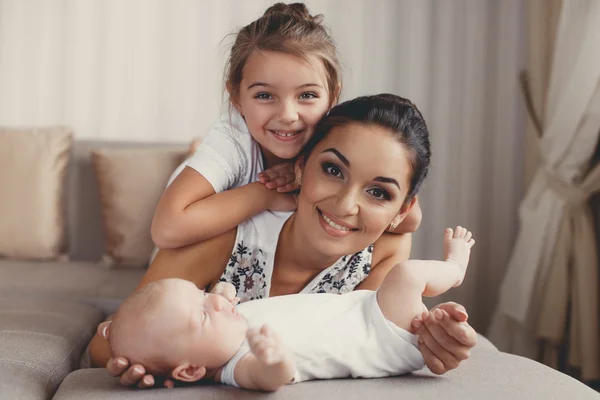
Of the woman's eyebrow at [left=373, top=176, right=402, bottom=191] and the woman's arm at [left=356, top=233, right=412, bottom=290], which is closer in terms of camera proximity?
the woman's eyebrow at [left=373, top=176, right=402, bottom=191]

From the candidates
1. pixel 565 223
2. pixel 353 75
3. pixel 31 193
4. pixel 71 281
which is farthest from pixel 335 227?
pixel 353 75

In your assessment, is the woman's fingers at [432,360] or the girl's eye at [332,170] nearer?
the woman's fingers at [432,360]

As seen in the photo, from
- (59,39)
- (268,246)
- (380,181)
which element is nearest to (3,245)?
(59,39)

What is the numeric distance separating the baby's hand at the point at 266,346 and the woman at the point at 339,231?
242 mm

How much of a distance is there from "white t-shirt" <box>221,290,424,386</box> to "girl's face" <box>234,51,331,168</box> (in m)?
0.43

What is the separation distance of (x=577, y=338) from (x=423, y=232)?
102 centimetres

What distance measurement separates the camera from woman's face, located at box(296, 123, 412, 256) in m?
1.37

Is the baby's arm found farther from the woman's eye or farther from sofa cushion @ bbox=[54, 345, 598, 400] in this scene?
the woman's eye

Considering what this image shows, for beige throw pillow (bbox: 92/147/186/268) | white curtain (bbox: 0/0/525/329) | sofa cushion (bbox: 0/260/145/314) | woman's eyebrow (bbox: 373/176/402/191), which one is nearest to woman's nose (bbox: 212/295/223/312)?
woman's eyebrow (bbox: 373/176/402/191)

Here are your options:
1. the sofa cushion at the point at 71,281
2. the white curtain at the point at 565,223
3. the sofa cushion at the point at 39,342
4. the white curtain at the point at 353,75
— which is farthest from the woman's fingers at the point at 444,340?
the white curtain at the point at 353,75

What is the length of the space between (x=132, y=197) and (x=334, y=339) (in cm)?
194

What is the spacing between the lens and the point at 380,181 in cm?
138

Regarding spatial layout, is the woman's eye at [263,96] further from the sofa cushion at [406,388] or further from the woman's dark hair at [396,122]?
the sofa cushion at [406,388]

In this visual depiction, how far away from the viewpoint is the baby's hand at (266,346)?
103 cm
